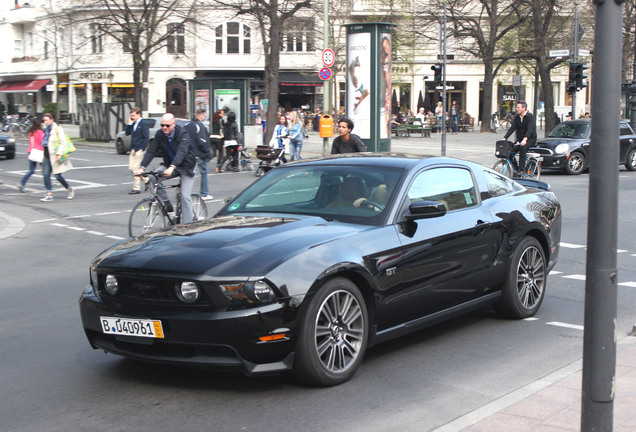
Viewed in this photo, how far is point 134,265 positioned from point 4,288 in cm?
432

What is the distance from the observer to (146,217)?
455 inches

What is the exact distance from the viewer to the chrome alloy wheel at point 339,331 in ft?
16.5

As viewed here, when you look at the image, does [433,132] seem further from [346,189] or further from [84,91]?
[346,189]

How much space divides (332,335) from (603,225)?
7.27ft

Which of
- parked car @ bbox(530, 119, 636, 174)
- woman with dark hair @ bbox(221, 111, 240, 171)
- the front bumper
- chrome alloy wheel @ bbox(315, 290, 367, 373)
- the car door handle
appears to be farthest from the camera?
woman with dark hair @ bbox(221, 111, 240, 171)

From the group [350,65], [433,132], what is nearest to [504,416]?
[350,65]

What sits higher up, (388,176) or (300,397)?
(388,176)

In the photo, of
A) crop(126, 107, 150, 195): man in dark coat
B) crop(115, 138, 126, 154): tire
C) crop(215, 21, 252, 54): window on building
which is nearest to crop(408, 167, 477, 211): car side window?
crop(126, 107, 150, 195): man in dark coat

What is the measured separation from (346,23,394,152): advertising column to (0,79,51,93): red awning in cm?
4268

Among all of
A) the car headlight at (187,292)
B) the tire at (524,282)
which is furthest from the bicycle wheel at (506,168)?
the car headlight at (187,292)

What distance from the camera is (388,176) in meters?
6.14

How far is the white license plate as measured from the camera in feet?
15.9

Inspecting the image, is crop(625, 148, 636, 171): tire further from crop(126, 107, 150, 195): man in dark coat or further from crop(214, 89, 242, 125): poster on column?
crop(126, 107, 150, 195): man in dark coat

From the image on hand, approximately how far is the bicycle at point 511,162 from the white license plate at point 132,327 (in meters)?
14.8
